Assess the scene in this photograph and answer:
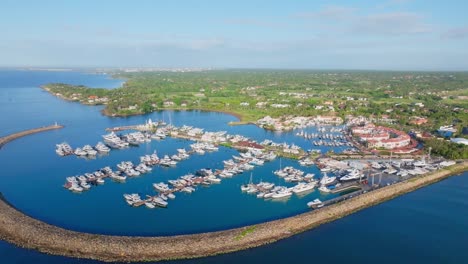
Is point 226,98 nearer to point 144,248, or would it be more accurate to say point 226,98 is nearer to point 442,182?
point 442,182

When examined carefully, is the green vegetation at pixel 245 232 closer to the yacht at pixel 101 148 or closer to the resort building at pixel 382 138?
the yacht at pixel 101 148

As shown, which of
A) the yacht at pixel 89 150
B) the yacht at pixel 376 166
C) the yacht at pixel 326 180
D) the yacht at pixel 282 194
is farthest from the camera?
the yacht at pixel 89 150

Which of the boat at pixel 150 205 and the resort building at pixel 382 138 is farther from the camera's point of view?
the resort building at pixel 382 138

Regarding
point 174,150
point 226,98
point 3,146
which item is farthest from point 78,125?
point 226,98

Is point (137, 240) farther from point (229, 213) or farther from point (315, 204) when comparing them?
point (315, 204)

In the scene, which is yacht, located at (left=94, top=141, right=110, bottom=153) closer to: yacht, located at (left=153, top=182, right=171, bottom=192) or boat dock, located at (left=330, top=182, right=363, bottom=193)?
yacht, located at (left=153, top=182, right=171, bottom=192)

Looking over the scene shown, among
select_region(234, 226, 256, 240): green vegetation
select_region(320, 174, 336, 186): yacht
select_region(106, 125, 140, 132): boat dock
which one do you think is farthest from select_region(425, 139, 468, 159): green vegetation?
select_region(106, 125, 140, 132): boat dock

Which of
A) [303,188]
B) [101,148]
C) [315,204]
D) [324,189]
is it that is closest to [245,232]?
[315,204]

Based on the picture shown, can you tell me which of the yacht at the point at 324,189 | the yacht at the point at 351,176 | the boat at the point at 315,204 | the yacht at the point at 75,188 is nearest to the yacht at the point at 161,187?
the yacht at the point at 75,188

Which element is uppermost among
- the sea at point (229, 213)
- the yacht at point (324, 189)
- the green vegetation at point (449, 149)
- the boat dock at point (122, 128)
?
the green vegetation at point (449, 149)
